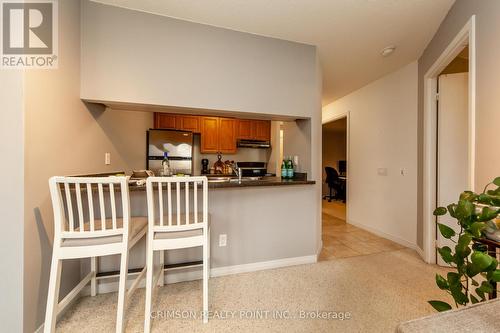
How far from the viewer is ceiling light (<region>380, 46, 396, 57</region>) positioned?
2.38m

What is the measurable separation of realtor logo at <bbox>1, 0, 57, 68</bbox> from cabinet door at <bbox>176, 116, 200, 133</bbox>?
93.0 inches

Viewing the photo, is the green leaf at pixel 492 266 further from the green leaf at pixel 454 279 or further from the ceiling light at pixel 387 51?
the ceiling light at pixel 387 51

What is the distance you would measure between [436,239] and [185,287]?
274 cm

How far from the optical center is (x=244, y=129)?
4.18m

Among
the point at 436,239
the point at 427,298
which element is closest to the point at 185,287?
the point at 427,298

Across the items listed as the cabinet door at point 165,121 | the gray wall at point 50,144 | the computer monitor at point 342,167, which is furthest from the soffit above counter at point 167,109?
the computer monitor at point 342,167

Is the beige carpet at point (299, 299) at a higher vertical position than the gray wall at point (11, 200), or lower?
lower

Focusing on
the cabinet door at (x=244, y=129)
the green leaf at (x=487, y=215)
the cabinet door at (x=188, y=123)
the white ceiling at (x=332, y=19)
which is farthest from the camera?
the cabinet door at (x=244, y=129)

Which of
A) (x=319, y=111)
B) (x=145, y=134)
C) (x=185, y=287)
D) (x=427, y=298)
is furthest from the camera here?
(x=145, y=134)

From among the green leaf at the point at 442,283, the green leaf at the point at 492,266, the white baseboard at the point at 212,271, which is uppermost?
the green leaf at the point at 492,266

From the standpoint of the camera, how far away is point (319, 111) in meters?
2.50

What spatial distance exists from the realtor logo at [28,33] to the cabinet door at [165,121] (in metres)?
2.26

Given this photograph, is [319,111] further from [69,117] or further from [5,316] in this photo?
[5,316]

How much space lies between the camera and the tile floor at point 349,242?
8.52 ft
